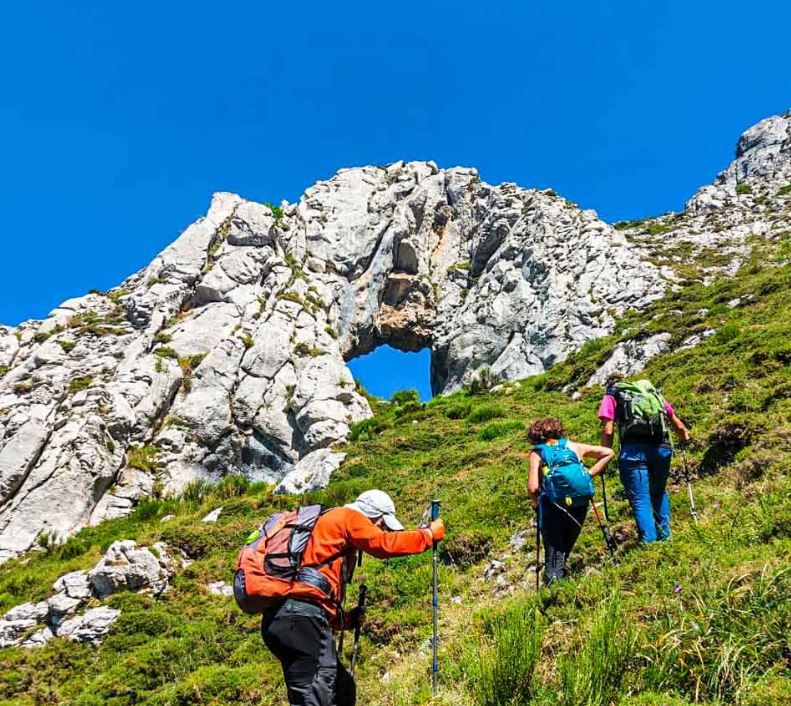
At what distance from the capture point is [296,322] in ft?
113

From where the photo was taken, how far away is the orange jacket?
3.97 meters

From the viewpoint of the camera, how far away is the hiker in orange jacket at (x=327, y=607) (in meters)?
3.80

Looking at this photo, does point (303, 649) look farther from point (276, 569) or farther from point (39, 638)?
point (39, 638)

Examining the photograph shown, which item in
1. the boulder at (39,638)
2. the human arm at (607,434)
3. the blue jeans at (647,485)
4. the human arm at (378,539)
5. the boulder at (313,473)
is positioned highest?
the boulder at (313,473)

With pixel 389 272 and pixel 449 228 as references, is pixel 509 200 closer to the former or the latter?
pixel 449 228

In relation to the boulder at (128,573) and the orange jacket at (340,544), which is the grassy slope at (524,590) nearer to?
the boulder at (128,573)

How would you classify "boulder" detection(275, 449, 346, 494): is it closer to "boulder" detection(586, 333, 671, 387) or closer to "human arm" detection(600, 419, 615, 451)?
"boulder" detection(586, 333, 671, 387)

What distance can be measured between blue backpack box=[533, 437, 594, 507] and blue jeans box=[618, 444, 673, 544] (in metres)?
0.82

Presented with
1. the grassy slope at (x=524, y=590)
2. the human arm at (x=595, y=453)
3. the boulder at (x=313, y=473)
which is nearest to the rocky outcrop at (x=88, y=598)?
the grassy slope at (x=524, y=590)

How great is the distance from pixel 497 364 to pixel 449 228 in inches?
657

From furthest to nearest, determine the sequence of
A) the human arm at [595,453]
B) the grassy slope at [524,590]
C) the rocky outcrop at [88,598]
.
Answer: the rocky outcrop at [88,598], the human arm at [595,453], the grassy slope at [524,590]

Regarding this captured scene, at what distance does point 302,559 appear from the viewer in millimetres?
3959

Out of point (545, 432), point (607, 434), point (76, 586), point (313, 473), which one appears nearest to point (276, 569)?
point (545, 432)

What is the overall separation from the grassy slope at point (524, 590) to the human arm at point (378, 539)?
1.09 metres
